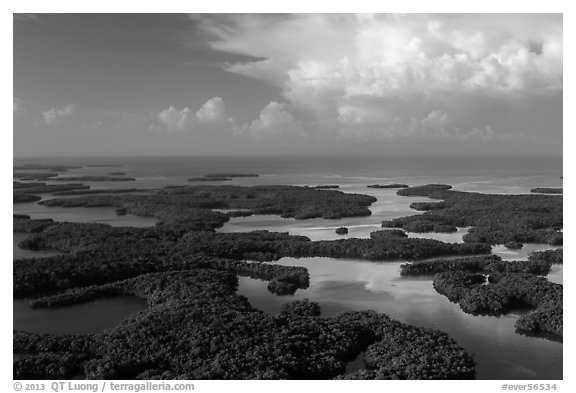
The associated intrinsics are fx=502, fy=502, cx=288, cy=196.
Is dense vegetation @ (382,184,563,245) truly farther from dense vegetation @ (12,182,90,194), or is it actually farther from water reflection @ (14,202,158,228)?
dense vegetation @ (12,182,90,194)

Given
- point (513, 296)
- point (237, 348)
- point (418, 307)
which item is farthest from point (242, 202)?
point (237, 348)

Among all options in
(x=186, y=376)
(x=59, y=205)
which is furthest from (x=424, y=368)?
(x=59, y=205)

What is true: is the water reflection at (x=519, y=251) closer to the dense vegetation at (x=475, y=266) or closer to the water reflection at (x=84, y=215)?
the dense vegetation at (x=475, y=266)

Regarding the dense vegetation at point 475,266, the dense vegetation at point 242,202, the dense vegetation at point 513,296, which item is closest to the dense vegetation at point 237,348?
the dense vegetation at point 513,296

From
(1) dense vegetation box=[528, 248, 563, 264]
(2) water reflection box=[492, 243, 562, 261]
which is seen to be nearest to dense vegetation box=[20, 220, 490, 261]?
(2) water reflection box=[492, 243, 562, 261]

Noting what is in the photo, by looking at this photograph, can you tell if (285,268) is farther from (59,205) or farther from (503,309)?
(59,205)

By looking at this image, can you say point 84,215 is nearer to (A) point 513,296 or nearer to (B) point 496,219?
(B) point 496,219
